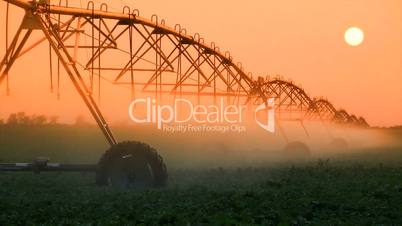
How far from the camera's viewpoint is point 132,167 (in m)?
22.9

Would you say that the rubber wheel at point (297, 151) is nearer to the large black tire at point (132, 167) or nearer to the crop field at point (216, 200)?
the crop field at point (216, 200)

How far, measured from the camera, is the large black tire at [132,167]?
74.7 ft

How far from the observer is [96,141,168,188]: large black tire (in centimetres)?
2277

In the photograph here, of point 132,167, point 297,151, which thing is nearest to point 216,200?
point 132,167

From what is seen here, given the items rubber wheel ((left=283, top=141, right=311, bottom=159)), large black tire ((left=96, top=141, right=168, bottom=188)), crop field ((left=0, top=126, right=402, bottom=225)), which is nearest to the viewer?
crop field ((left=0, top=126, right=402, bottom=225))

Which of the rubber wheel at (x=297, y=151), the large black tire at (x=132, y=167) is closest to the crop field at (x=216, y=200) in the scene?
the large black tire at (x=132, y=167)

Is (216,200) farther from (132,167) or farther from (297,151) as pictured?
Answer: (297,151)

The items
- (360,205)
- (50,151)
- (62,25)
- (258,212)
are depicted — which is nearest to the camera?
(258,212)

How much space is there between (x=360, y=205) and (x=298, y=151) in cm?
3483

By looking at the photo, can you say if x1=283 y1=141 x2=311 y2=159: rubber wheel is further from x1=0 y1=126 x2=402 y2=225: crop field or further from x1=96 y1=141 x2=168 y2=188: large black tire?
x1=96 y1=141 x2=168 y2=188: large black tire

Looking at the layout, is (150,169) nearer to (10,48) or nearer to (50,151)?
(10,48)

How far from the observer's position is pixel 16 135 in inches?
2749

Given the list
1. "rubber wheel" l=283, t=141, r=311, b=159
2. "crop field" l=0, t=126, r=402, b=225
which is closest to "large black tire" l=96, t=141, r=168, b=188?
"crop field" l=0, t=126, r=402, b=225

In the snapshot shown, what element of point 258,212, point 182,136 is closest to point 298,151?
point 182,136
